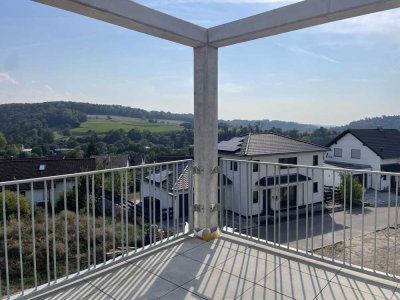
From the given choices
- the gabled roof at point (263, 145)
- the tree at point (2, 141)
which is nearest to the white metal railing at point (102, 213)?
the gabled roof at point (263, 145)

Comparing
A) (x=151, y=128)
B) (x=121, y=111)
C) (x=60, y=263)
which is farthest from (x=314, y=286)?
(x=121, y=111)

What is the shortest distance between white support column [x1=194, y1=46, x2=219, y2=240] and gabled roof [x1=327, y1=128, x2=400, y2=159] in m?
25.2

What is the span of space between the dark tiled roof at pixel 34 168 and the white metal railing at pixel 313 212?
13.7 meters

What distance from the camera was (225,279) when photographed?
95.7 inches

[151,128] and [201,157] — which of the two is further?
[151,128]

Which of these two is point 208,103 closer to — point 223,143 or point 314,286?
point 314,286

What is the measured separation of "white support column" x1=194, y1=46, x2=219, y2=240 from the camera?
3178 mm

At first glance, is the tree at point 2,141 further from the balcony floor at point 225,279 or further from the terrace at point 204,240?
the balcony floor at point 225,279

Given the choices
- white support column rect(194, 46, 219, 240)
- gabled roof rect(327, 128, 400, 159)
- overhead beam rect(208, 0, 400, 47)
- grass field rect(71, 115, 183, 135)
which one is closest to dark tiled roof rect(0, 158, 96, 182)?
grass field rect(71, 115, 183, 135)

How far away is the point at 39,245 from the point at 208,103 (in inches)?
299

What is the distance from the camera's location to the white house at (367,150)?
80.6 ft

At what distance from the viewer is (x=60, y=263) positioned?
321 inches

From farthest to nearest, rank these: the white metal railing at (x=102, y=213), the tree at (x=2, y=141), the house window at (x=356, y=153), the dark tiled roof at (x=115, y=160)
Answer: the dark tiled roof at (x=115, y=160) → the house window at (x=356, y=153) → the tree at (x=2, y=141) → the white metal railing at (x=102, y=213)

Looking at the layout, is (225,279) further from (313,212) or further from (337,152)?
(337,152)
